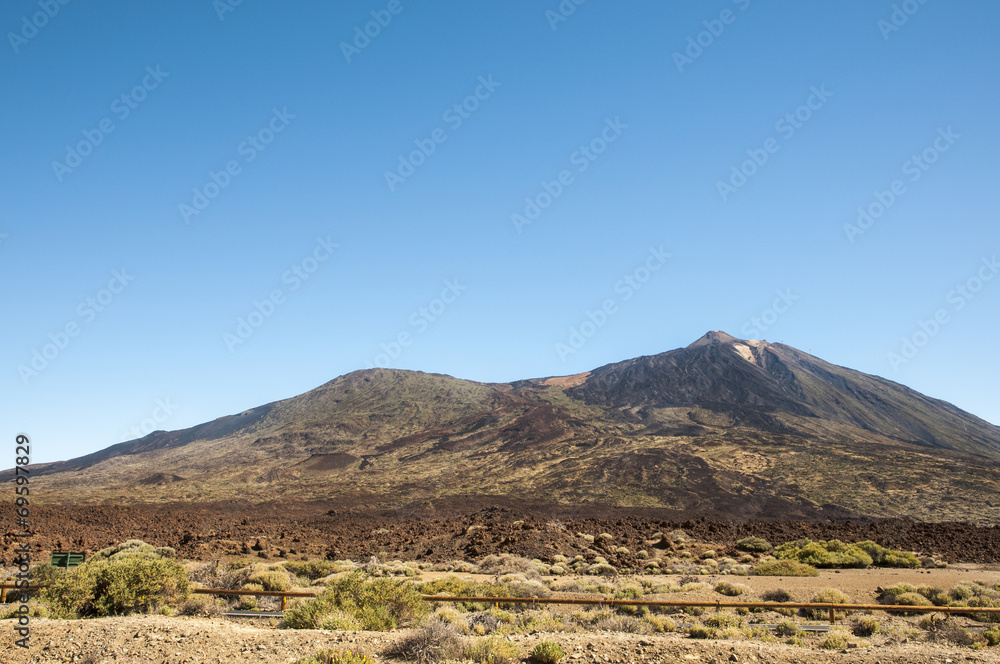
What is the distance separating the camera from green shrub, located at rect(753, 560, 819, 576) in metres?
23.7

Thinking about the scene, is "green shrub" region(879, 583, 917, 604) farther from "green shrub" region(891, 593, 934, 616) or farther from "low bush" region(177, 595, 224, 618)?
"low bush" region(177, 595, 224, 618)

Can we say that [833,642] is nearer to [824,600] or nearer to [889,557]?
[824,600]

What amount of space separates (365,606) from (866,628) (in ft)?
37.1

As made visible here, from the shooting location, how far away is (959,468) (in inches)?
2222

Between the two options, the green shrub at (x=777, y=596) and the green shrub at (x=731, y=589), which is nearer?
the green shrub at (x=777, y=596)

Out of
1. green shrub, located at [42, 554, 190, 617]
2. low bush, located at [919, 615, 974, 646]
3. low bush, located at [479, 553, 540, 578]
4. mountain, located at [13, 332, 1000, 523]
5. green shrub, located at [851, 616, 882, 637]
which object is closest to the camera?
low bush, located at [919, 615, 974, 646]

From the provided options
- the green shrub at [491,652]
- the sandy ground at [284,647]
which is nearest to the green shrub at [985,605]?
the sandy ground at [284,647]

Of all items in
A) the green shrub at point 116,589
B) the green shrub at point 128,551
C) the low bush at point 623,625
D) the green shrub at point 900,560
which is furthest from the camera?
the green shrub at point 900,560

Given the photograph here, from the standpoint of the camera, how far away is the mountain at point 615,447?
5566 cm

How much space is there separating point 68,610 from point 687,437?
73491 mm

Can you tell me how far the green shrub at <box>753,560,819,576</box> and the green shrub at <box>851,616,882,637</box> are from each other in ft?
36.0

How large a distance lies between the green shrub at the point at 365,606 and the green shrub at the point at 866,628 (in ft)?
32.4

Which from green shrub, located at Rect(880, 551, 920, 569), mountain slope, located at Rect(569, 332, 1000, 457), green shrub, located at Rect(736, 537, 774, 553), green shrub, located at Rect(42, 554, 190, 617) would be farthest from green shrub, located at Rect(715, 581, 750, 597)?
mountain slope, located at Rect(569, 332, 1000, 457)

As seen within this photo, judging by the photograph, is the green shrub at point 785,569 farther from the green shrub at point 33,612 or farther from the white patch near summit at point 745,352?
the white patch near summit at point 745,352
